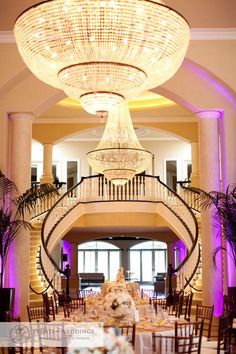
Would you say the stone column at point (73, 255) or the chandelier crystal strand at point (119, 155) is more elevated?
the chandelier crystal strand at point (119, 155)

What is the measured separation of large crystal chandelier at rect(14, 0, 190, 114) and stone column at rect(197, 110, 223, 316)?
5487 mm

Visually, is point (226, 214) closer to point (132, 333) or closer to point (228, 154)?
point (228, 154)

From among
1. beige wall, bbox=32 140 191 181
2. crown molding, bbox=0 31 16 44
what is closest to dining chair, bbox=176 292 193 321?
crown molding, bbox=0 31 16 44

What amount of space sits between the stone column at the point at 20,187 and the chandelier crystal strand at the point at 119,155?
302cm

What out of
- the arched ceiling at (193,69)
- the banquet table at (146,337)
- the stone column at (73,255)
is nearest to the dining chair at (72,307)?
the banquet table at (146,337)

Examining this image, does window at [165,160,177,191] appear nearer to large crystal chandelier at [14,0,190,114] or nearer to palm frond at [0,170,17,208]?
palm frond at [0,170,17,208]

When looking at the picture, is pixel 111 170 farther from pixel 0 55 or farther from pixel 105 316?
pixel 105 316

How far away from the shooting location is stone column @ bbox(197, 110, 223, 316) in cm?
1055

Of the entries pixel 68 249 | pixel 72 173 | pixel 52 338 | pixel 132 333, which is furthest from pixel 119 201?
pixel 132 333

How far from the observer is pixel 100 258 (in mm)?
28391

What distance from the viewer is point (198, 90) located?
11.2 meters

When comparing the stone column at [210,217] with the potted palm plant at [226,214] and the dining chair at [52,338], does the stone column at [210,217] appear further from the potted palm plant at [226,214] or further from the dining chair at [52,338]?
the dining chair at [52,338]

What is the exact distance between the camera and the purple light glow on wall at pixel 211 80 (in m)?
10.4

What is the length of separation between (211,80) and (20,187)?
14.2ft
